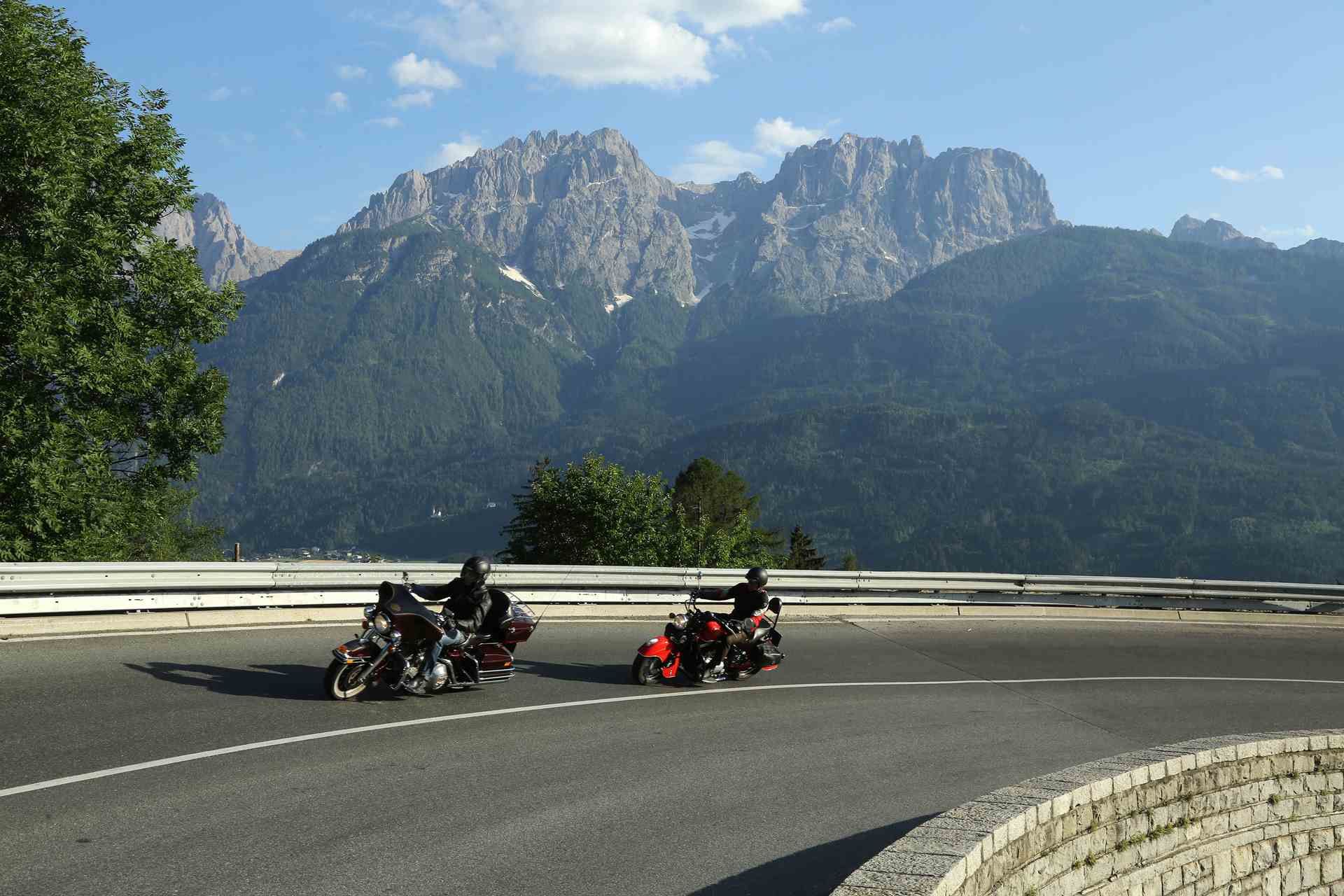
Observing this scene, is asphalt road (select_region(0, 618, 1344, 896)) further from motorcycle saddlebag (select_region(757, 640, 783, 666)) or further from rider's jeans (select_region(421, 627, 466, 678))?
rider's jeans (select_region(421, 627, 466, 678))

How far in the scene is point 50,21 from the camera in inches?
882

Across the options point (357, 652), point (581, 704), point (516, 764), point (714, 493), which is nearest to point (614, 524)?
point (581, 704)

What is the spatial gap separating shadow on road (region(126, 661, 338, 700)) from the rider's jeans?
Result: 102 cm

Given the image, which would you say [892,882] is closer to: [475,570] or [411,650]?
[411,650]

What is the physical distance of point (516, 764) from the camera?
9.33m

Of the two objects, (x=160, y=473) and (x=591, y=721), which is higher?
(x=160, y=473)

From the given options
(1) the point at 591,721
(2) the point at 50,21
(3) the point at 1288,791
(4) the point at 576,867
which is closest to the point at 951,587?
(3) the point at 1288,791

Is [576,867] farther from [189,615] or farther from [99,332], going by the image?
[99,332]

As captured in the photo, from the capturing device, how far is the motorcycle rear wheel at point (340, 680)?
10.8 meters

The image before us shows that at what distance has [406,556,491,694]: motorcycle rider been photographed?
1197 cm

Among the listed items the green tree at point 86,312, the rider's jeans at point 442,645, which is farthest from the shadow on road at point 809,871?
the green tree at point 86,312

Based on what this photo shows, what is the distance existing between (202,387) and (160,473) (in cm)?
207

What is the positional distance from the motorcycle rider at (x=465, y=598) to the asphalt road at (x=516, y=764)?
686 mm

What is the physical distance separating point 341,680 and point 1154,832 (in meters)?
7.19
